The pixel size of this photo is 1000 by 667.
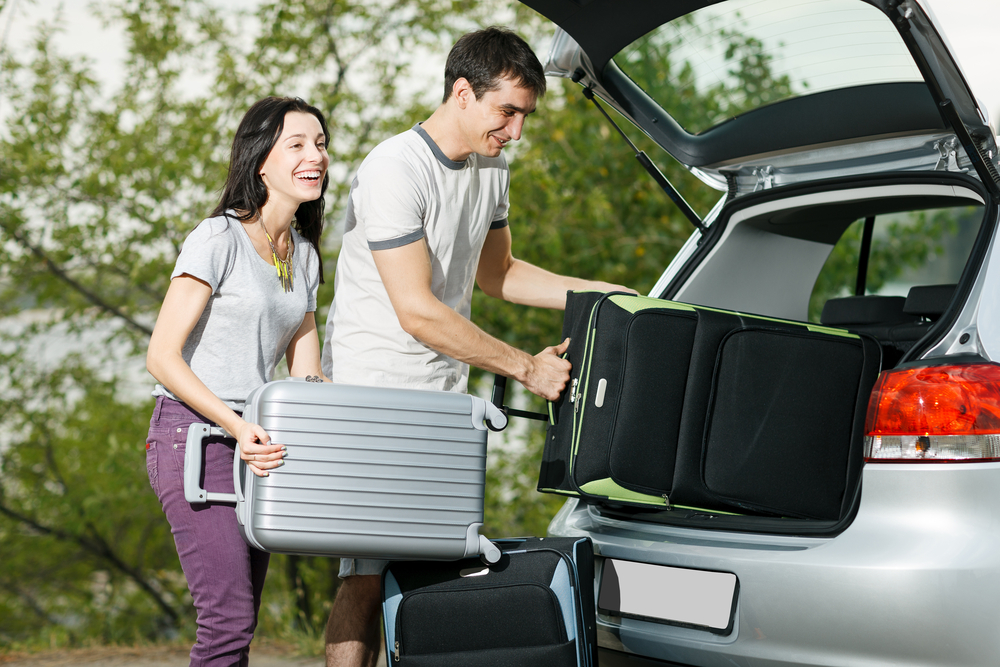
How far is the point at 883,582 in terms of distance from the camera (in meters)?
1.71

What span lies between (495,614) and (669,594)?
0.41 meters

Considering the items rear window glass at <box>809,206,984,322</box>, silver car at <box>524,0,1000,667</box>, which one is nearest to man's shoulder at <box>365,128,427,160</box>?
silver car at <box>524,0,1000,667</box>

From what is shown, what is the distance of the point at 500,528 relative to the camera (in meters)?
6.00

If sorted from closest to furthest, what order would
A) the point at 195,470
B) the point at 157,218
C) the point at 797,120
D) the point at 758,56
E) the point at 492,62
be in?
1. the point at 195,470
2. the point at 492,62
3. the point at 797,120
4. the point at 758,56
5. the point at 157,218

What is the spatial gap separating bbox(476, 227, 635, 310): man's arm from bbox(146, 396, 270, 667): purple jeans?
3.39 ft

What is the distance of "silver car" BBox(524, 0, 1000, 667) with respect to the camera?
1.72 meters

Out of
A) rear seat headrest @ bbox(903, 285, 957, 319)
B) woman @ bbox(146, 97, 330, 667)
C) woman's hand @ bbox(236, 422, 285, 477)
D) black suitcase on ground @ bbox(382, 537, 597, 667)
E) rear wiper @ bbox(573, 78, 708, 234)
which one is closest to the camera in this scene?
woman's hand @ bbox(236, 422, 285, 477)

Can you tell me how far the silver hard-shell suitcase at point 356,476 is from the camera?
1.80 m

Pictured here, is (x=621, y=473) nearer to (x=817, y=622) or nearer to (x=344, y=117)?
(x=817, y=622)

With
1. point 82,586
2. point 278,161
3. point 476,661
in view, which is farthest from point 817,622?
point 82,586

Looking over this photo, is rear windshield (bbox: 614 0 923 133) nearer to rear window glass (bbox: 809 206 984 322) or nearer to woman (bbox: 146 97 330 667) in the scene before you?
woman (bbox: 146 97 330 667)

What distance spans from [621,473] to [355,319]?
82 cm

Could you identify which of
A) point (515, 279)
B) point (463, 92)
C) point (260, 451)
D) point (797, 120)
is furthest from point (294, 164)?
point (797, 120)

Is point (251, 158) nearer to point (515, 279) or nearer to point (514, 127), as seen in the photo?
point (514, 127)
